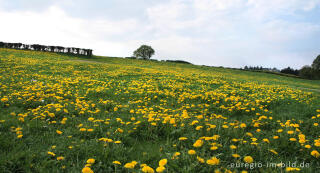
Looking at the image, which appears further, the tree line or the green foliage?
the green foliage

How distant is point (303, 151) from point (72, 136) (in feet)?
13.7

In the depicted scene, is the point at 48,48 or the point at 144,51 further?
the point at 144,51

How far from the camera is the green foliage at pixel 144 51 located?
74.4 metres

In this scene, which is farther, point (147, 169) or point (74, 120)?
point (74, 120)

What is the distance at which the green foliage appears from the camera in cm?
7444

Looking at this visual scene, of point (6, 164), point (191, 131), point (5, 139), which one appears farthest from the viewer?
point (191, 131)

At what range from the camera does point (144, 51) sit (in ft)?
244

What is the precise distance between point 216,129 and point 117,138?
2009 mm

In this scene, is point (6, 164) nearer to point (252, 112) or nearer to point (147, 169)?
point (147, 169)

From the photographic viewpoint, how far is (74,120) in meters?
4.06

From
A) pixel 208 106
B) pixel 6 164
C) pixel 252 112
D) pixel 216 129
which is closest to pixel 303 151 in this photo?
pixel 216 129

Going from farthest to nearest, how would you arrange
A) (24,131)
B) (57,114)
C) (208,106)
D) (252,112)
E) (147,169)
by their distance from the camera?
(208,106) < (252,112) < (57,114) < (24,131) < (147,169)

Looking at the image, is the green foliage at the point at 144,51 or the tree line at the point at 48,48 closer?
the tree line at the point at 48,48

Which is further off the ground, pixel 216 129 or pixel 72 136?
pixel 216 129
